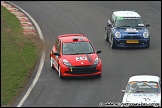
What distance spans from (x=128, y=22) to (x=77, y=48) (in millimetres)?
6663

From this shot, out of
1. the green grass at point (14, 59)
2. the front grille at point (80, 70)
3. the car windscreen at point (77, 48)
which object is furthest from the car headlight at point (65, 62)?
the green grass at point (14, 59)

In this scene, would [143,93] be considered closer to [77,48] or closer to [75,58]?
[75,58]

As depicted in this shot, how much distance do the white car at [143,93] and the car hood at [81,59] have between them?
4173mm

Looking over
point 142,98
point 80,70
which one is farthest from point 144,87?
point 80,70

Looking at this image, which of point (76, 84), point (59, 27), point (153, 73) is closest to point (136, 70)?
point (153, 73)

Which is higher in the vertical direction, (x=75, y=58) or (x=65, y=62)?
(x=75, y=58)

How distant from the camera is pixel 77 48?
2575cm

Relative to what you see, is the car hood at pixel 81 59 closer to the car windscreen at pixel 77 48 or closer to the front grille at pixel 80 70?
the front grille at pixel 80 70

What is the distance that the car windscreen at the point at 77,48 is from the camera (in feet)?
83.8

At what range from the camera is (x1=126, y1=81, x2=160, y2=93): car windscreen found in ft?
65.6

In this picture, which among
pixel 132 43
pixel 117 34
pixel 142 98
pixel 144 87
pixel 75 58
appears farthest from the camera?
pixel 117 34

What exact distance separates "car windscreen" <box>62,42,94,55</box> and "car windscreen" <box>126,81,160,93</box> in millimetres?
5509

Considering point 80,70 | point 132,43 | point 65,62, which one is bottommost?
point 132,43

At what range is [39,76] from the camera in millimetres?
25156
